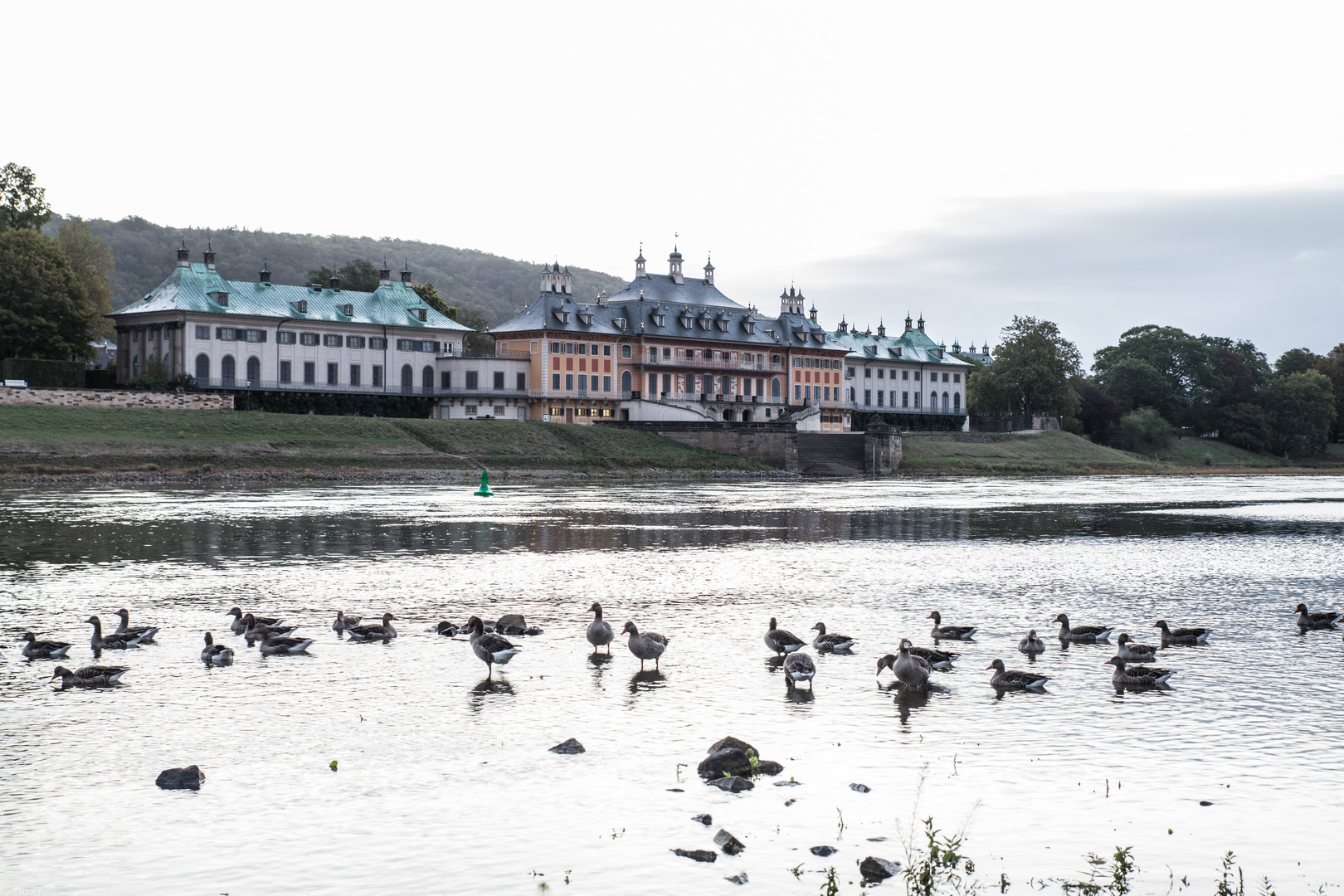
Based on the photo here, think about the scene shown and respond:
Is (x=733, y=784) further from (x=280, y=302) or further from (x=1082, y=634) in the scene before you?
(x=280, y=302)

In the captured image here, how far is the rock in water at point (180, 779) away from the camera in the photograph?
40.5ft

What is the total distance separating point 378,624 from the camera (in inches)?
804

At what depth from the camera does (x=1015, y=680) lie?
16.8 meters

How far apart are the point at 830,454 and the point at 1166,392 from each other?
222ft

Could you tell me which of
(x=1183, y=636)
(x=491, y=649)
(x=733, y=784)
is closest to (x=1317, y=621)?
(x=1183, y=636)

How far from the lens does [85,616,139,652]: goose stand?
19062mm

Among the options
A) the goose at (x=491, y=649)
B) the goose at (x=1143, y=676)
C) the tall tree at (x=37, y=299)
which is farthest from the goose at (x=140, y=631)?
the tall tree at (x=37, y=299)

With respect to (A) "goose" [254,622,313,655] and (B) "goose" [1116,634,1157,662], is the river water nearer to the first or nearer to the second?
(B) "goose" [1116,634,1157,662]

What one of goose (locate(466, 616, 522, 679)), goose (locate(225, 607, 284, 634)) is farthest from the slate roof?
goose (locate(466, 616, 522, 679))

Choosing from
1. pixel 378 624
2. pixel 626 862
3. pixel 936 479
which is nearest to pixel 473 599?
pixel 378 624

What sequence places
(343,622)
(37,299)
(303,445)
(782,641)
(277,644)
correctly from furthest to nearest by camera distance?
(37,299), (303,445), (343,622), (277,644), (782,641)

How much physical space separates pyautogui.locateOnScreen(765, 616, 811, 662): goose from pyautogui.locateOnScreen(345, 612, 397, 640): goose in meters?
5.97

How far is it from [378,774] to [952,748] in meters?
6.14

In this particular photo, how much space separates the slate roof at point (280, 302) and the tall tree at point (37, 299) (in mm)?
9478
